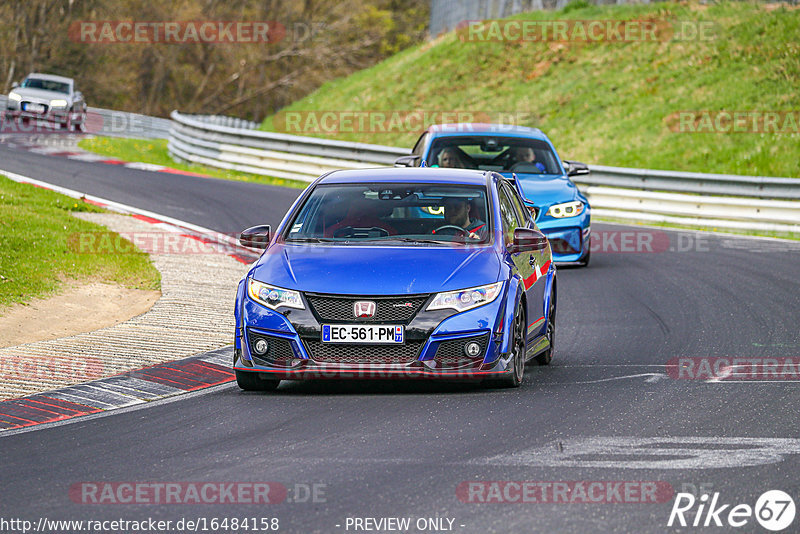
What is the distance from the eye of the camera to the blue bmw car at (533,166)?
51.9 feet

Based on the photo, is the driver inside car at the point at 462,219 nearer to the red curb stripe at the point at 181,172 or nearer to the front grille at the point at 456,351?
the front grille at the point at 456,351

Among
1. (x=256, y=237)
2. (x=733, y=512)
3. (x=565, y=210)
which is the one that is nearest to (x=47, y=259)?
(x=256, y=237)

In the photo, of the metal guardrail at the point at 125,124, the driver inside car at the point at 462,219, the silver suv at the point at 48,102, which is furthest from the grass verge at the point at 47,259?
the metal guardrail at the point at 125,124

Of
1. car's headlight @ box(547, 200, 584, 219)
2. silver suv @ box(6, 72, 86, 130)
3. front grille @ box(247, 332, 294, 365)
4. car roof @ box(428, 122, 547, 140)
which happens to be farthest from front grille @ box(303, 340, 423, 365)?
silver suv @ box(6, 72, 86, 130)

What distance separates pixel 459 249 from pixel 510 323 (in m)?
0.72

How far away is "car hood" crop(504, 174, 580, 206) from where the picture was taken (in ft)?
51.9

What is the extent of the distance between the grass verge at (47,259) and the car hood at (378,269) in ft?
14.2

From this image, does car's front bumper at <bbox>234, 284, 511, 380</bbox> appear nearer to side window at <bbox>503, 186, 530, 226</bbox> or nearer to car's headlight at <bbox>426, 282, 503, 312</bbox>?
car's headlight at <bbox>426, 282, 503, 312</bbox>

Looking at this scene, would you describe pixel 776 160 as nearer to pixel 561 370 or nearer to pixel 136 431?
pixel 561 370

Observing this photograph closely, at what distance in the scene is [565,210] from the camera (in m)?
15.8

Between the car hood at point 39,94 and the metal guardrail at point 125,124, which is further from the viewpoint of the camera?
the metal guardrail at point 125,124

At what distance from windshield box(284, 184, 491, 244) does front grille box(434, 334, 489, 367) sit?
1047 mm

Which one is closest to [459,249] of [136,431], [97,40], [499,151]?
[136,431]

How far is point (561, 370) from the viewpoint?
980 centimetres
